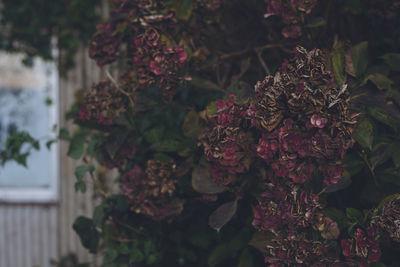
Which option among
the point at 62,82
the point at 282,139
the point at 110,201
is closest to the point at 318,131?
the point at 282,139

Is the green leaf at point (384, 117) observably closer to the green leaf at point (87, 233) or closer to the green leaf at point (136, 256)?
the green leaf at point (136, 256)

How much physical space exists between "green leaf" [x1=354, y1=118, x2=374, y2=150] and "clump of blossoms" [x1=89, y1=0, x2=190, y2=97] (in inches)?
17.2

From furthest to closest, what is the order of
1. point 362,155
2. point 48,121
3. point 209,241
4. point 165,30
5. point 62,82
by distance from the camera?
point 48,121, point 62,82, point 209,241, point 165,30, point 362,155

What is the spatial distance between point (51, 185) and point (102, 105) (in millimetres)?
2009

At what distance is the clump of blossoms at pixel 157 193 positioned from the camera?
103cm

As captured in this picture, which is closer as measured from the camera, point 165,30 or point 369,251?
point 369,251

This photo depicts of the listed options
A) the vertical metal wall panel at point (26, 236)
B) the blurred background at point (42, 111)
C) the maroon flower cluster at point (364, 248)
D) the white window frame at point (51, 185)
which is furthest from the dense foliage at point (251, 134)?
the vertical metal wall panel at point (26, 236)

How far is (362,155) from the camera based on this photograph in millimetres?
913

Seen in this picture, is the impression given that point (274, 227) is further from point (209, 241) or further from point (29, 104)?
point (29, 104)

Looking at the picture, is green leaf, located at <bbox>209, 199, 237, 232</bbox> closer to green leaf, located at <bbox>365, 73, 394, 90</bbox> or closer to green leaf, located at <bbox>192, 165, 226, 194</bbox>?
green leaf, located at <bbox>192, 165, 226, 194</bbox>

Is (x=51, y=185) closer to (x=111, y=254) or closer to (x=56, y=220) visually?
(x=56, y=220)

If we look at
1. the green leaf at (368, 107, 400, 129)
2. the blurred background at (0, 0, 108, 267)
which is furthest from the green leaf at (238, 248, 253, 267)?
the blurred background at (0, 0, 108, 267)

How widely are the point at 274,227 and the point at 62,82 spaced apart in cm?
222

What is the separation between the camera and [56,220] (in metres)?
2.75
